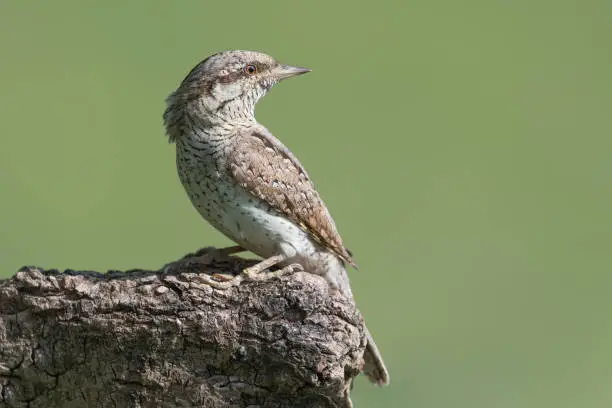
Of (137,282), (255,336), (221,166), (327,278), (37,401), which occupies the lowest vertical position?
(37,401)

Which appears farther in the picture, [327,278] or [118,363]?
[327,278]

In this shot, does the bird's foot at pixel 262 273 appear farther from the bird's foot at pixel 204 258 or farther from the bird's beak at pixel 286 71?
the bird's beak at pixel 286 71

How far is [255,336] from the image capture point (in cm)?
407

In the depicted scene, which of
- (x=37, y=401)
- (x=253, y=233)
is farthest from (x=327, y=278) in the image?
(x=37, y=401)

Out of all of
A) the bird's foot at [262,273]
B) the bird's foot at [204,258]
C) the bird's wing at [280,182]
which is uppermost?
the bird's wing at [280,182]

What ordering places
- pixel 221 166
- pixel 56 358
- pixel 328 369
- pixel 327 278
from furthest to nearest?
pixel 327 278
pixel 221 166
pixel 56 358
pixel 328 369

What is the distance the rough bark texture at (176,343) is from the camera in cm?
405

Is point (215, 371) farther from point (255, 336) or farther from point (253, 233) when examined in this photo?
point (253, 233)

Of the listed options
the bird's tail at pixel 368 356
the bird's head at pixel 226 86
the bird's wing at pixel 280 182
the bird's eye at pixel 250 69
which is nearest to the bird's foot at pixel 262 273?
the bird's wing at pixel 280 182

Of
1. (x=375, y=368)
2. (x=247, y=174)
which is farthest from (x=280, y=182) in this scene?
(x=375, y=368)

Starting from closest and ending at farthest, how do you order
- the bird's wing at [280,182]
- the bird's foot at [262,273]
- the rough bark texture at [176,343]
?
the rough bark texture at [176,343], the bird's foot at [262,273], the bird's wing at [280,182]

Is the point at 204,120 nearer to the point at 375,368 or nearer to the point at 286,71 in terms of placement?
the point at 286,71

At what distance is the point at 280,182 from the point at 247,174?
24 cm

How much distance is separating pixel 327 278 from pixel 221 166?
934mm
